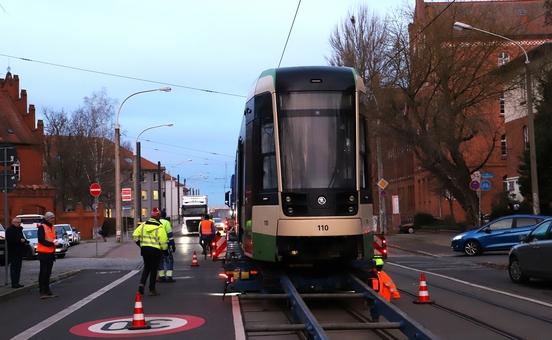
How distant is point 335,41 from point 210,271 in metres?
28.9

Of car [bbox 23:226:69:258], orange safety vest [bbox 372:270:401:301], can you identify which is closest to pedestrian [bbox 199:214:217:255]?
car [bbox 23:226:69:258]

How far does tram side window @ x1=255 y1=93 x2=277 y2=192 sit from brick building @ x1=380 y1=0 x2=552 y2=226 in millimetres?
16169

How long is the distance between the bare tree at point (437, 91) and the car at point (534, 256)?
22.4m

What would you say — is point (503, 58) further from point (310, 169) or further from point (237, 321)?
point (237, 321)

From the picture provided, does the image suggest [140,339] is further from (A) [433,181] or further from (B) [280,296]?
(A) [433,181]

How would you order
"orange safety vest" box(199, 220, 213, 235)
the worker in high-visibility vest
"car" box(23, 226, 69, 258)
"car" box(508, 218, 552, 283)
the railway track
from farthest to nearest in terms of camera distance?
"car" box(23, 226, 69, 258) → "orange safety vest" box(199, 220, 213, 235) → "car" box(508, 218, 552, 283) → the worker in high-visibility vest → the railway track

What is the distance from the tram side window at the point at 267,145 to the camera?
33.8 ft

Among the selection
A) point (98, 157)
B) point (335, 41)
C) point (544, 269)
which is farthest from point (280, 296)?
point (98, 157)

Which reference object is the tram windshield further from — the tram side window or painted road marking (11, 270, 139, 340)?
painted road marking (11, 270, 139, 340)

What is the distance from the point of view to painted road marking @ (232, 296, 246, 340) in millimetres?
8571

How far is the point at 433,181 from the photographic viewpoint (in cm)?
5719

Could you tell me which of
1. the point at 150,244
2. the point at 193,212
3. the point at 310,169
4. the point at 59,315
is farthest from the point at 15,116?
the point at 310,169

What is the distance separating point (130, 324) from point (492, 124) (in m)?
40.7

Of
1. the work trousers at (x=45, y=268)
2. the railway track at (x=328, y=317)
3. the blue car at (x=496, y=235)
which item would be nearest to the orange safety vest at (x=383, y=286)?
the railway track at (x=328, y=317)
